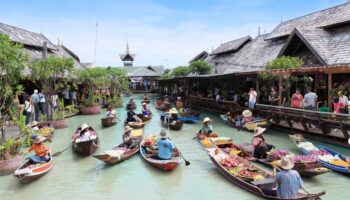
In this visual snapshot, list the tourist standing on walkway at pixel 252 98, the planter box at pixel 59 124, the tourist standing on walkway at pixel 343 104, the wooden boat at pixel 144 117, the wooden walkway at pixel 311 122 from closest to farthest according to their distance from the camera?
1. the wooden walkway at pixel 311 122
2. the tourist standing on walkway at pixel 343 104
3. the planter box at pixel 59 124
4. the tourist standing on walkway at pixel 252 98
5. the wooden boat at pixel 144 117

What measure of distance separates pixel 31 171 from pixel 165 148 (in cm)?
377

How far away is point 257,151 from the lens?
10664 millimetres

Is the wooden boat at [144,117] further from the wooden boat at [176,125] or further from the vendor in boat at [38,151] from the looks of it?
the vendor in boat at [38,151]

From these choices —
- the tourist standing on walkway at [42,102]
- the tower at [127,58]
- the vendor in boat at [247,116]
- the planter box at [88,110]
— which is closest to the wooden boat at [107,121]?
the tourist standing on walkway at [42,102]

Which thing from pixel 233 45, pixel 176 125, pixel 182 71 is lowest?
pixel 176 125

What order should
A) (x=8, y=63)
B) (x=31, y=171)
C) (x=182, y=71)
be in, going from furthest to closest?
(x=182, y=71), (x=8, y=63), (x=31, y=171)

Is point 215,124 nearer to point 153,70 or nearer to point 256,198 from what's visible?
point 256,198

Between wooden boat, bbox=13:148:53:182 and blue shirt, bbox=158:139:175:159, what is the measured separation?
3376 mm

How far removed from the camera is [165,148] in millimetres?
10359

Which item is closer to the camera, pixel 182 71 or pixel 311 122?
pixel 311 122

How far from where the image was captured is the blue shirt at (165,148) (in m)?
10.3

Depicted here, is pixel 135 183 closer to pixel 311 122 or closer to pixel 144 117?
pixel 311 122

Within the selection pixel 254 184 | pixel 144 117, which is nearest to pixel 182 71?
pixel 144 117

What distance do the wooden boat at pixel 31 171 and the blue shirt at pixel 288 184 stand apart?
6418 mm
